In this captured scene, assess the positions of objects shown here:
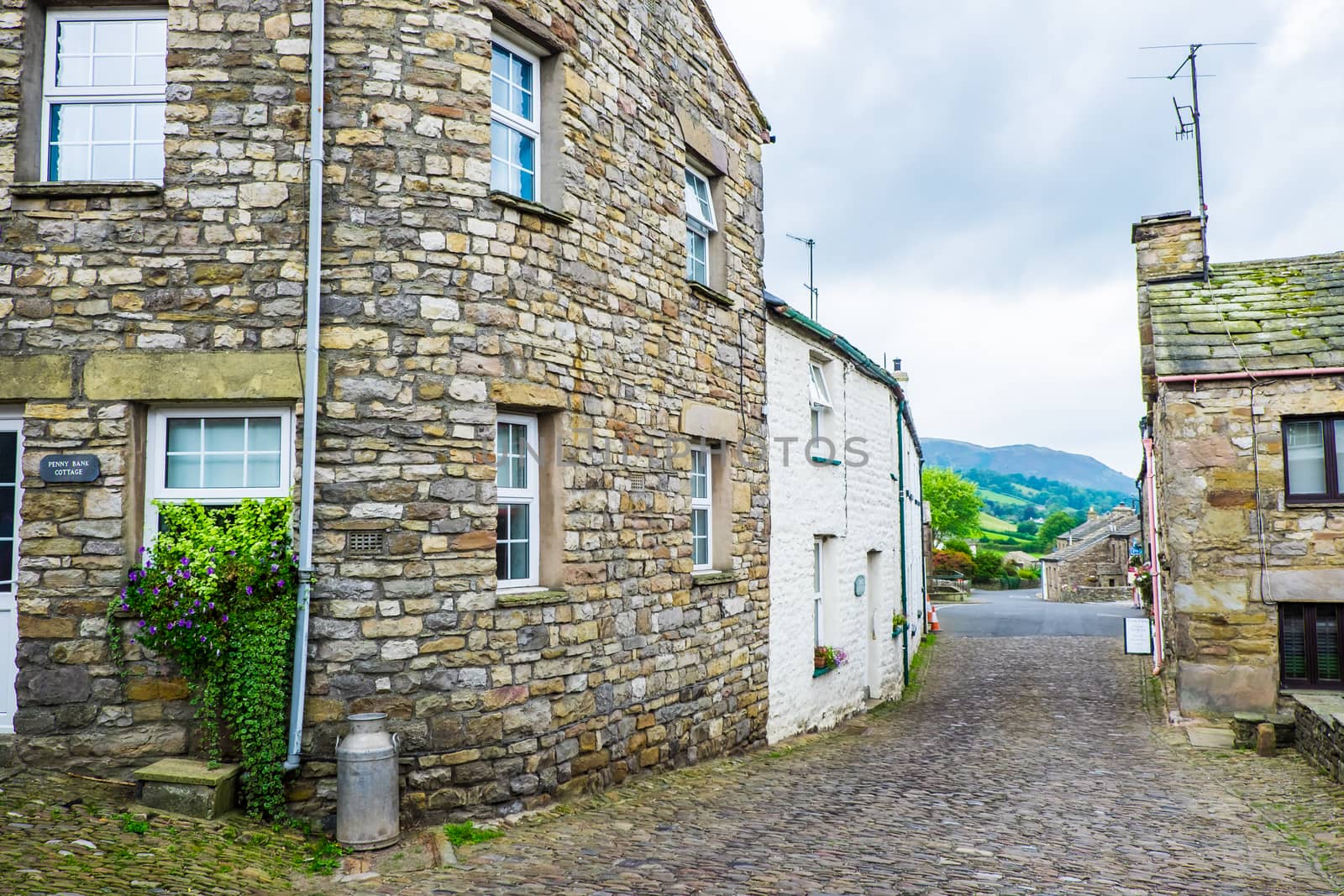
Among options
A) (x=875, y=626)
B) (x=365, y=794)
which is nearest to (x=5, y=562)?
(x=365, y=794)

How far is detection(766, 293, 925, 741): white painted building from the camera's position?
1138 cm

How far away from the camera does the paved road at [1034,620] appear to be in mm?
24625

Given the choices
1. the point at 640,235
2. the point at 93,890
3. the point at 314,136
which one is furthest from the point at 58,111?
the point at 93,890

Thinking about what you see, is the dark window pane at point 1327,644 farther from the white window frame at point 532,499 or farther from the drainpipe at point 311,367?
the drainpipe at point 311,367

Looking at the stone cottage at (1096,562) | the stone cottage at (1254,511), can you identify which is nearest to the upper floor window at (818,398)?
the stone cottage at (1254,511)

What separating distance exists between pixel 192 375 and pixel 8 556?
1871 millimetres

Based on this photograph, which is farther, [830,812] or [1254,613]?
[1254,613]

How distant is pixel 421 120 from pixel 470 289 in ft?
4.00

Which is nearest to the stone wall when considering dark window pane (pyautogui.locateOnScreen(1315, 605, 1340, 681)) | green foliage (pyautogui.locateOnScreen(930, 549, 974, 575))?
dark window pane (pyautogui.locateOnScreen(1315, 605, 1340, 681))

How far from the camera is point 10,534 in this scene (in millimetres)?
6613

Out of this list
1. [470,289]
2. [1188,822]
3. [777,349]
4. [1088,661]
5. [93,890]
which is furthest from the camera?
[1088,661]

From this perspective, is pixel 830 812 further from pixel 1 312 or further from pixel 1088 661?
pixel 1088 661

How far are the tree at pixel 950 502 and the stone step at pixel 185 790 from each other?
75.4 metres

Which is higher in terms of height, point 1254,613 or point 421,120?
point 421,120
